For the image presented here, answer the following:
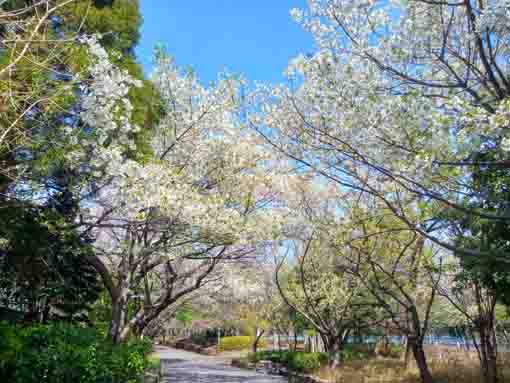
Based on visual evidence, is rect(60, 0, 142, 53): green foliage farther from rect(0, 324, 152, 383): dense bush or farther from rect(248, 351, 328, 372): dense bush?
rect(248, 351, 328, 372): dense bush

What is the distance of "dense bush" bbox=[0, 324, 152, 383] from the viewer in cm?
653

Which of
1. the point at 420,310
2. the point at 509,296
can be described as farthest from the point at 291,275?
the point at 509,296

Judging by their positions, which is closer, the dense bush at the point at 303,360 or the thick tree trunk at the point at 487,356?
the thick tree trunk at the point at 487,356

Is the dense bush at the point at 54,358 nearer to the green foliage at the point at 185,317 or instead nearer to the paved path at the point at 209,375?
the paved path at the point at 209,375

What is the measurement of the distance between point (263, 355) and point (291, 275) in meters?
6.76

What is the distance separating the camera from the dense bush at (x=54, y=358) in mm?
6531

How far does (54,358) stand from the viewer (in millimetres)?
6770

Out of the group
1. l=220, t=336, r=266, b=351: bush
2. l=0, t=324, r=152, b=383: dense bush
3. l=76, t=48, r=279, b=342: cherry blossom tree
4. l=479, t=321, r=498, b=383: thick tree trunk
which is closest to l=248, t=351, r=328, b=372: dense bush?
l=479, t=321, r=498, b=383: thick tree trunk

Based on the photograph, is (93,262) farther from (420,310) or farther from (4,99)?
(420,310)

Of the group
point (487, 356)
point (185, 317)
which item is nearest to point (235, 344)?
point (185, 317)

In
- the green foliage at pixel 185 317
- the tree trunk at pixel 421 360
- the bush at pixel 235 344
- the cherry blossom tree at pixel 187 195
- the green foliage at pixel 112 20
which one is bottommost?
the bush at pixel 235 344

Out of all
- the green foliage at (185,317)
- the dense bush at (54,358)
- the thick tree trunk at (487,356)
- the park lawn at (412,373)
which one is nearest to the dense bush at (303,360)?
the park lawn at (412,373)

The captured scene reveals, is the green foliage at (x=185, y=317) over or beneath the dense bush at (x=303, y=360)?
over

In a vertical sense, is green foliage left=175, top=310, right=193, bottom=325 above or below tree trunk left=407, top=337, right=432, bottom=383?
above
